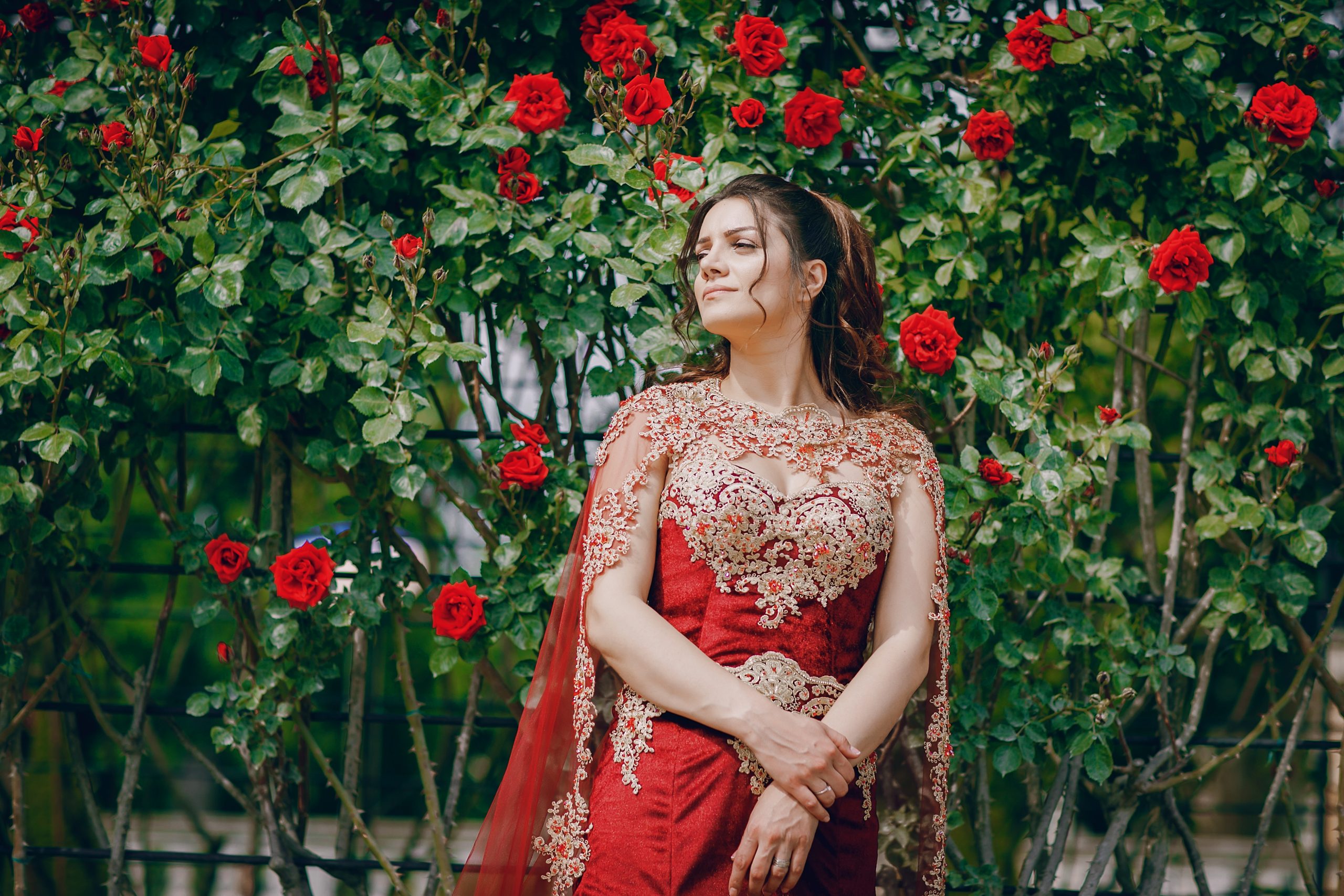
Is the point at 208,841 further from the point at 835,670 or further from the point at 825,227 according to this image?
the point at 825,227

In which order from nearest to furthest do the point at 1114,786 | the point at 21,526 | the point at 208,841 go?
1. the point at 21,526
2. the point at 1114,786
3. the point at 208,841

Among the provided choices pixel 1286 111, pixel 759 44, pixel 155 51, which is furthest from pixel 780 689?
pixel 155 51

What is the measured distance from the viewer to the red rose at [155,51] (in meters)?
1.98

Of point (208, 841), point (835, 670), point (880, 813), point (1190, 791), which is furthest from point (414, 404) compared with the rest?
point (1190, 791)

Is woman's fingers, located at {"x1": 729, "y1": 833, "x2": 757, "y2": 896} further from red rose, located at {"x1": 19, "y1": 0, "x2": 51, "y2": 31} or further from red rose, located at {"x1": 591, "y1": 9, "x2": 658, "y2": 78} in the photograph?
red rose, located at {"x1": 19, "y1": 0, "x2": 51, "y2": 31}

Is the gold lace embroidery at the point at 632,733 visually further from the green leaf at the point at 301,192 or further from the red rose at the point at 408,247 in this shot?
the green leaf at the point at 301,192

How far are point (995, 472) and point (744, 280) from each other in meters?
0.69

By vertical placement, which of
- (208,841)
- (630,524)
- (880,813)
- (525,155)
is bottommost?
(208,841)

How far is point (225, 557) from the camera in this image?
2.04 m

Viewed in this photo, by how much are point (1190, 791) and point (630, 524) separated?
1630mm

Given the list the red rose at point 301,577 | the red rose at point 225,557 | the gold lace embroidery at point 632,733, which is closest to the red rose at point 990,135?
the gold lace embroidery at point 632,733

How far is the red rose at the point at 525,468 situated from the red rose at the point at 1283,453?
1483 mm

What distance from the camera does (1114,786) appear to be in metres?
2.29

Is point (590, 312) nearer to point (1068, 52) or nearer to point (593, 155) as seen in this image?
point (593, 155)
